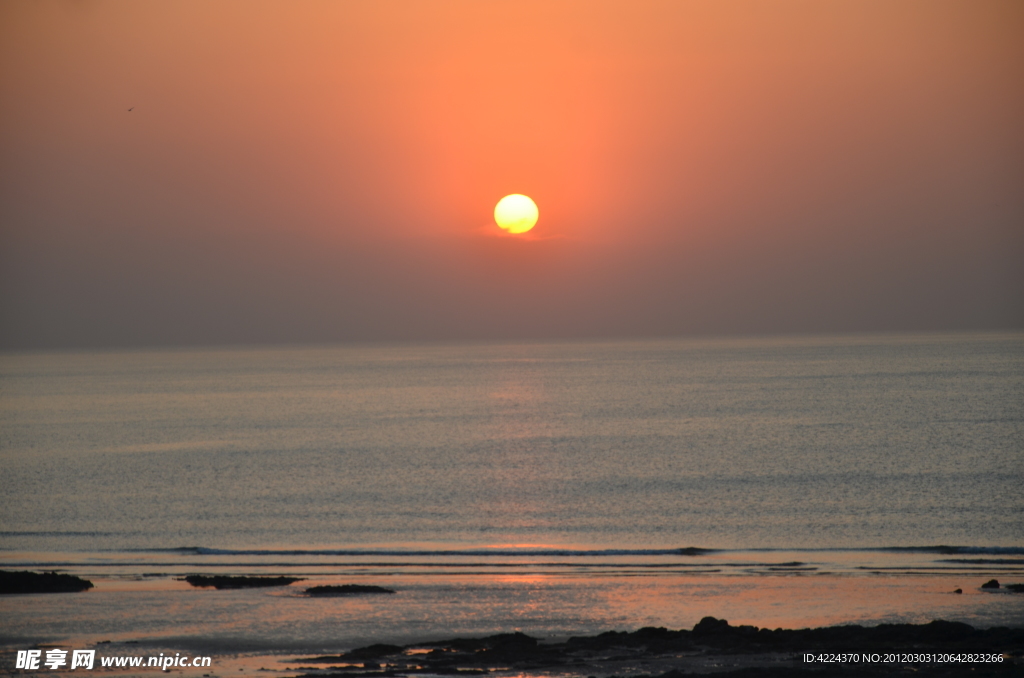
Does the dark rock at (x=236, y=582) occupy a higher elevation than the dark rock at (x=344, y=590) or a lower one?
higher

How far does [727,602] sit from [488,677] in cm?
1136

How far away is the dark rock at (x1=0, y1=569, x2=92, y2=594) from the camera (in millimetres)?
31609

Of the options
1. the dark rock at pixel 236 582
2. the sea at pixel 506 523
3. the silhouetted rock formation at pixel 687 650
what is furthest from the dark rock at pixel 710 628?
the dark rock at pixel 236 582

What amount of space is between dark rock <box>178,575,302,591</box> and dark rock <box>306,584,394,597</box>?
225 cm

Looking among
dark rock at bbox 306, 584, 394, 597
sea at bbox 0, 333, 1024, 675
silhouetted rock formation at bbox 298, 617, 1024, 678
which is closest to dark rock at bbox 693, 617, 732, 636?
silhouetted rock formation at bbox 298, 617, 1024, 678

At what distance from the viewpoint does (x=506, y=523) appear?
48.9 m

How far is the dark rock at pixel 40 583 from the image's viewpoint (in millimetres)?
31609

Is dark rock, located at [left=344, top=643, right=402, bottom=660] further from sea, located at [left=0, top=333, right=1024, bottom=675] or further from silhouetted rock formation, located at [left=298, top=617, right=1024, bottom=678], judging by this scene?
sea, located at [left=0, top=333, right=1024, bottom=675]

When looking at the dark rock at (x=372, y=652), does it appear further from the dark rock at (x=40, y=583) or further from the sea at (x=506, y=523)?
the dark rock at (x=40, y=583)

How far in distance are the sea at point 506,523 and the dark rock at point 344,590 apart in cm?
72

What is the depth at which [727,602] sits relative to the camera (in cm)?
2959

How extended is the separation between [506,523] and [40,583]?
22987 mm

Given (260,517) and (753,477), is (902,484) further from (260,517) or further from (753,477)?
(260,517)

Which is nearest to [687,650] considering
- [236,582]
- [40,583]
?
[236,582]
